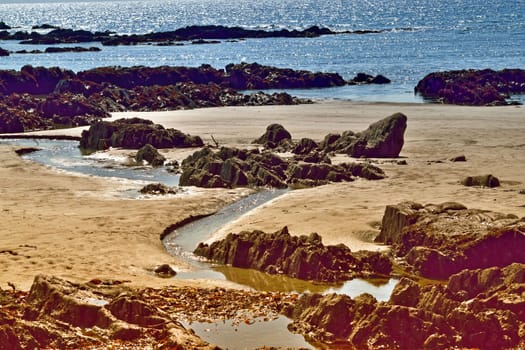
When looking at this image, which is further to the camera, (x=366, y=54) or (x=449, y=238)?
(x=366, y=54)

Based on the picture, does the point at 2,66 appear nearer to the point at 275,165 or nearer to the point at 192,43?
the point at 192,43

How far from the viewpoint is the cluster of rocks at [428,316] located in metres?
15.5

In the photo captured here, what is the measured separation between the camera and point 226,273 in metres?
22.4

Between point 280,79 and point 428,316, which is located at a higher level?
point 428,316

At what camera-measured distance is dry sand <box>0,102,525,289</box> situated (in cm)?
2309

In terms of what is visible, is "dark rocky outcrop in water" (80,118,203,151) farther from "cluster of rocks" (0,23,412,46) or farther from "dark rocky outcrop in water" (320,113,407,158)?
"cluster of rocks" (0,23,412,46)

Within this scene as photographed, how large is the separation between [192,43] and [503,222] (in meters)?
126

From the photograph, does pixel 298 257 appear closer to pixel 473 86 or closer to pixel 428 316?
pixel 428 316

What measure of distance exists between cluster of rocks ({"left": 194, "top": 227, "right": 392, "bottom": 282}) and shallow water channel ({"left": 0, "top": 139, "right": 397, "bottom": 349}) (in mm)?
253

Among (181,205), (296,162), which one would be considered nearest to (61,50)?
(296,162)

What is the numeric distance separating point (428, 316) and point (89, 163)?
2663cm

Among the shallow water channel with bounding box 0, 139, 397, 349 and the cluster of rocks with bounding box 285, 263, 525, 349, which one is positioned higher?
the cluster of rocks with bounding box 285, 263, 525, 349

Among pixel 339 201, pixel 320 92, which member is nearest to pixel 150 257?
pixel 339 201

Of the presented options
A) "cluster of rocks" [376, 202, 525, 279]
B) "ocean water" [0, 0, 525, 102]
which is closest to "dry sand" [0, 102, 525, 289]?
"cluster of rocks" [376, 202, 525, 279]
